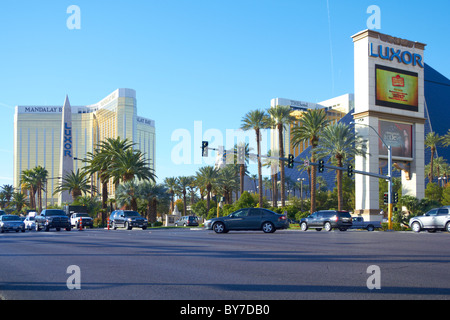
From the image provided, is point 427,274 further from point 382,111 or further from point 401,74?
point 401,74

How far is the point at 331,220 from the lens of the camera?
37438 mm

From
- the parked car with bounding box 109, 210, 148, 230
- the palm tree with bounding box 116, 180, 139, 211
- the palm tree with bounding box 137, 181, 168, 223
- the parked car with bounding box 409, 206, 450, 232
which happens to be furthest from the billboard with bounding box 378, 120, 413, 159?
the palm tree with bounding box 116, 180, 139, 211

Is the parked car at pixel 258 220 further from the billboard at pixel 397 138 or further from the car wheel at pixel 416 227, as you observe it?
the billboard at pixel 397 138

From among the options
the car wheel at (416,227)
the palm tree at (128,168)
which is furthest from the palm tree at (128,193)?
the car wheel at (416,227)

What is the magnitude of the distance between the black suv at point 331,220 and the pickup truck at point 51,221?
20.3 m

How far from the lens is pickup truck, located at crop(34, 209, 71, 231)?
4059cm

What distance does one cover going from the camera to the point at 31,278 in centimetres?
947

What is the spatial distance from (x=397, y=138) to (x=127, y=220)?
34.0 meters

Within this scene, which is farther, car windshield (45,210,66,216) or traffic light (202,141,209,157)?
car windshield (45,210,66,216)

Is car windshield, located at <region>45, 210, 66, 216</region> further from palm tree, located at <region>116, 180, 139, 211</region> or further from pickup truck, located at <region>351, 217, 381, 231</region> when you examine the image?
pickup truck, located at <region>351, 217, 381, 231</region>

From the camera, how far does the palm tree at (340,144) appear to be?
180ft

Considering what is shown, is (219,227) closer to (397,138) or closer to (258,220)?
(258,220)

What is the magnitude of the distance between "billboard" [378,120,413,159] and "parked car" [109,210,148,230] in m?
29.8

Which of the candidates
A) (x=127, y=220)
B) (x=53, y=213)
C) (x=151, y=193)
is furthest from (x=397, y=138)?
(x=53, y=213)
